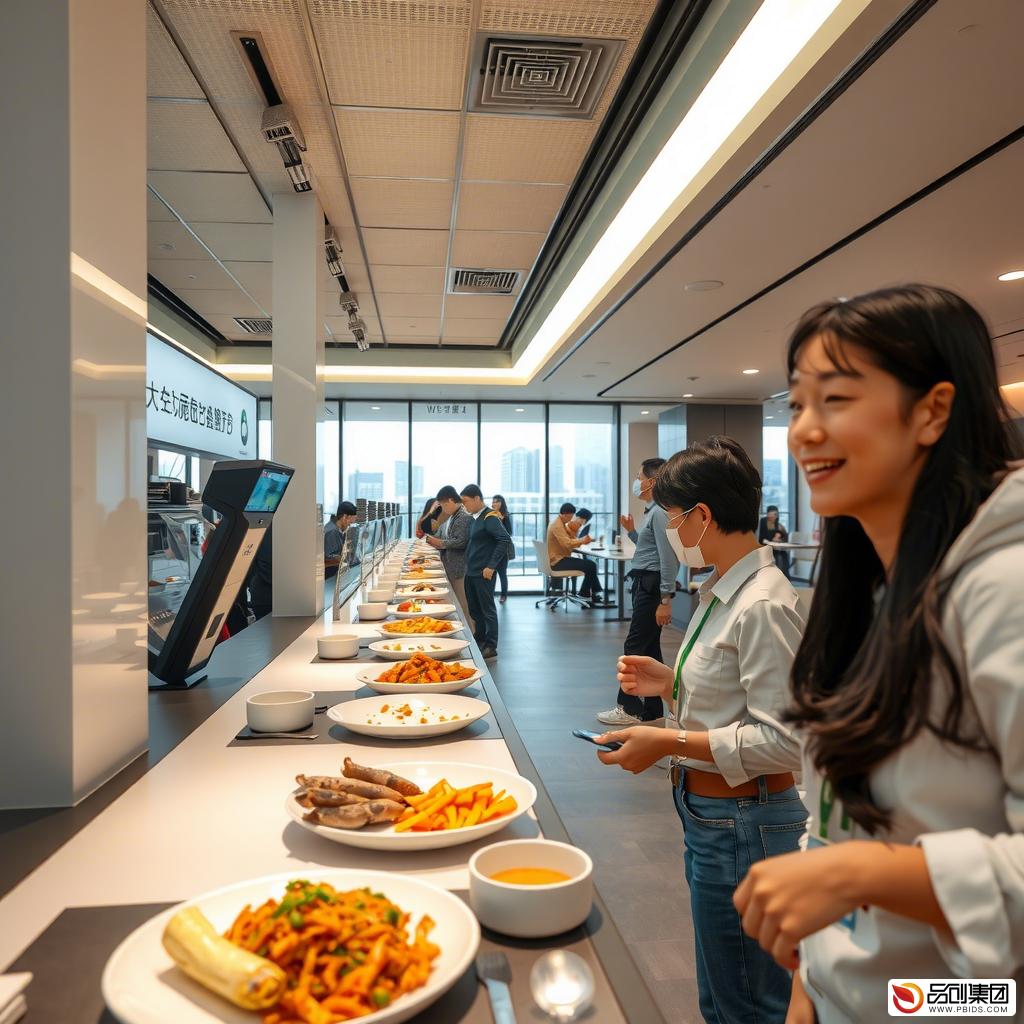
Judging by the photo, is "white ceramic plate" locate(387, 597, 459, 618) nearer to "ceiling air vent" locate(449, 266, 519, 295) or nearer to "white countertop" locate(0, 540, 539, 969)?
"white countertop" locate(0, 540, 539, 969)

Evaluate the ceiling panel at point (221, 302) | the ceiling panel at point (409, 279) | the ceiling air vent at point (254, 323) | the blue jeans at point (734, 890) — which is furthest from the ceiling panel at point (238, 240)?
the blue jeans at point (734, 890)

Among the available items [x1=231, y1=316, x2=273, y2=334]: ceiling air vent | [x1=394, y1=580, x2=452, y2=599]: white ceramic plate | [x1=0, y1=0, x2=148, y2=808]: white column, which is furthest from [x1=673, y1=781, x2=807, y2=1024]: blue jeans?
[x1=231, y1=316, x2=273, y2=334]: ceiling air vent

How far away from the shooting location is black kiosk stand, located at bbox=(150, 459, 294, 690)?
2186 millimetres

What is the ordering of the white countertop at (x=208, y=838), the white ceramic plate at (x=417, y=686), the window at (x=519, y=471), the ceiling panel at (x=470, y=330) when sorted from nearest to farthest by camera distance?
the white countertop at (x=208, y=838)
the white ceramic plate at (x=417, y=686)
the ceiling panel at (x=470, y=330)
the window at (x=519, y=471)

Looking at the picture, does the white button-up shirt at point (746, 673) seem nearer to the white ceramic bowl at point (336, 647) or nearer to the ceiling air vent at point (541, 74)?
the white ceramic bowl at point (336, 647)

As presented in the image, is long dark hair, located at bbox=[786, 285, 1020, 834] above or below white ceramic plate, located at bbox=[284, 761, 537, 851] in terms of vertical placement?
above

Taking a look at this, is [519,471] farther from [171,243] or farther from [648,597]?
[648,597]

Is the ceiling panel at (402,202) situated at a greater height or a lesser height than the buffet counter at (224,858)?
greater

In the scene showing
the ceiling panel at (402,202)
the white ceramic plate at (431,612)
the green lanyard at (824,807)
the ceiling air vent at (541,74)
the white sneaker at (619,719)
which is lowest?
the white sneaker at (619,719)

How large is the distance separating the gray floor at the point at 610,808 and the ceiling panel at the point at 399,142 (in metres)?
3.33

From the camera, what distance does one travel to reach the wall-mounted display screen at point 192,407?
5.44 m

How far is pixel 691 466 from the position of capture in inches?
70.8

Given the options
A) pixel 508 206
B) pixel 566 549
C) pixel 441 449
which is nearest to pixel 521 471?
pixel 441 449

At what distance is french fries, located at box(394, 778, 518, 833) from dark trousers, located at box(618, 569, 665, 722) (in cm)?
408
